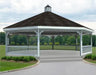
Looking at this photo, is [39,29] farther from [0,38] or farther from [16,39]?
[0,38]

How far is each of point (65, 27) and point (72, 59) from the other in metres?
3.70

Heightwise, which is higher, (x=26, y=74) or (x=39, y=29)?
(x=39, y=29)

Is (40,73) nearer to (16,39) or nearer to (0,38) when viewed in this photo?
(16,39)

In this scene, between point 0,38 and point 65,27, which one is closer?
point 65,27

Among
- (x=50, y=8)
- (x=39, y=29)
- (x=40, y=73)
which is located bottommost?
(x=40, y=73)

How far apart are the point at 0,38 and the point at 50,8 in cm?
6402

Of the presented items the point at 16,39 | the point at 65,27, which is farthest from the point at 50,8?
the point at 16,39

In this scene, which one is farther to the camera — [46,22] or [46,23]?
[46,22]

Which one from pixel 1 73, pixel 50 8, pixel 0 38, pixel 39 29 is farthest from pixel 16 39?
pixel 1 73

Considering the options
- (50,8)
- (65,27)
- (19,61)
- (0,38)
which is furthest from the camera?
(0,38)

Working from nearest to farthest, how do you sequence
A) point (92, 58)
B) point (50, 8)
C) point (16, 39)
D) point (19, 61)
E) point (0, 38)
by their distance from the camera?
1. point (19, 61)
2. point (92, 58)
3. point (50, 8)
4. point (16, 39)
5. point (0, 38)

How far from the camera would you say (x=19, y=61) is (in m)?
15.8

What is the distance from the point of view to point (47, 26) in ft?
56.8

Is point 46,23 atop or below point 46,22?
below
